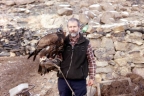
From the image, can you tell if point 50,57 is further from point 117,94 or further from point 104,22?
point 104,22

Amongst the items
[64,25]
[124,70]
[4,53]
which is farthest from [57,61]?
[4,53]

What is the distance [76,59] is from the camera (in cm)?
323

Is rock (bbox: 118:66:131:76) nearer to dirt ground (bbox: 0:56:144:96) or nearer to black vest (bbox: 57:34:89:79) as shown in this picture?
dirt ground (bbox: 0:56:144:96)

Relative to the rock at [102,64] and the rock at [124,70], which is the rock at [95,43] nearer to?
the rock at [102,64]

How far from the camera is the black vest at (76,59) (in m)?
3.23

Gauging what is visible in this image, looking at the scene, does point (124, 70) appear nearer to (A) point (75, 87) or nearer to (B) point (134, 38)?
(B) point (134, 38)

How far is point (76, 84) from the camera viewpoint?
3.30 meters

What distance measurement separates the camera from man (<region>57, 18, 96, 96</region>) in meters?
3.22

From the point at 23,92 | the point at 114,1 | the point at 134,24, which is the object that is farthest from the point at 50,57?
the point at 114,1

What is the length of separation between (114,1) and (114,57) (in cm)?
355

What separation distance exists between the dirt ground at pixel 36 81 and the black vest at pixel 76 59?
1554mm

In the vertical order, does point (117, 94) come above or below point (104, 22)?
below

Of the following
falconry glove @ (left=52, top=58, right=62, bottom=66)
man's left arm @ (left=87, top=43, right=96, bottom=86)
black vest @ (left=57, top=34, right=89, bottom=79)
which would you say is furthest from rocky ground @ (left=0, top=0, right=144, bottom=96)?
falconry glove @ (left=52, top=58, right=62, bottom=66)

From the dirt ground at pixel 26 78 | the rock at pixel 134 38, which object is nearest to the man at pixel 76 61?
the dirt ground at pixel 26 78
